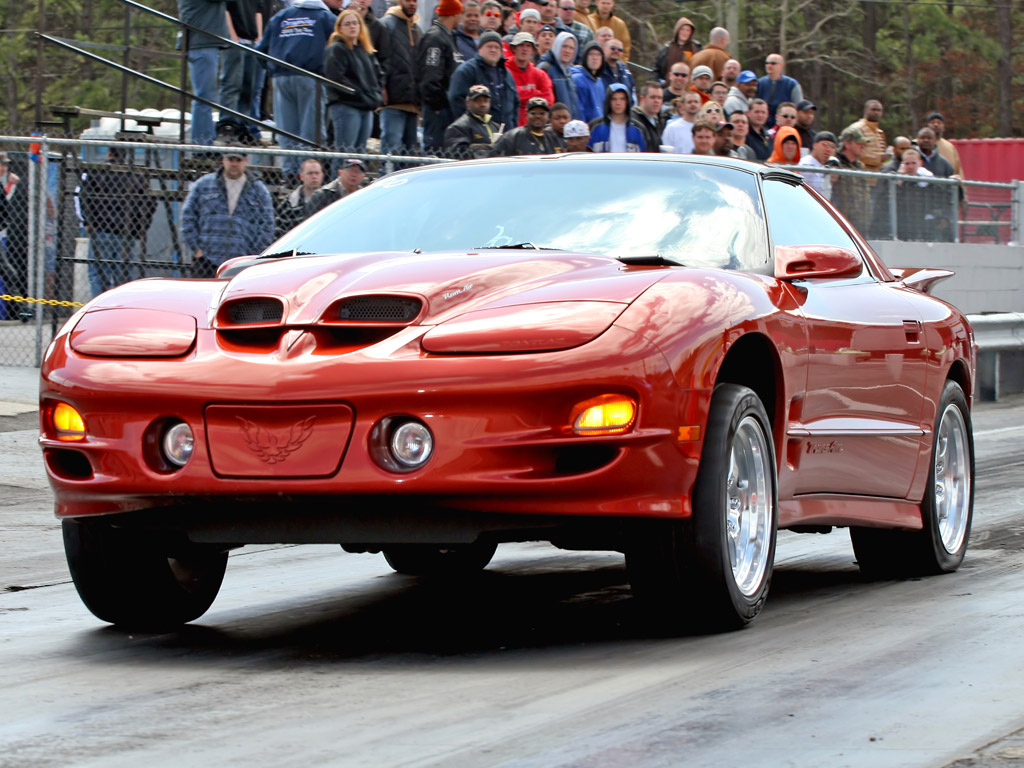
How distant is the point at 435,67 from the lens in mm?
16062

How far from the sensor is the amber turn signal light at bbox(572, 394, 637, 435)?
488 centimetres

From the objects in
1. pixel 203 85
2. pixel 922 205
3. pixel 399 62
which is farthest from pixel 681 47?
pixel 203 85

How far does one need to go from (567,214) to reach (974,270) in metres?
13.1

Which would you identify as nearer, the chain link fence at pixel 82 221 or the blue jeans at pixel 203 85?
the chain link fence at pixel 82 221

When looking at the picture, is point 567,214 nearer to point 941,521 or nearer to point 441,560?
point 441,560

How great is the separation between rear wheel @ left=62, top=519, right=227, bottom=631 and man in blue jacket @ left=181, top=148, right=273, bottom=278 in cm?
771

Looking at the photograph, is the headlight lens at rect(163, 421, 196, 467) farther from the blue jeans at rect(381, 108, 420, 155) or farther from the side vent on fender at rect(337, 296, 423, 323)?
the blue jeans at rect(381, 108, 420, 155)

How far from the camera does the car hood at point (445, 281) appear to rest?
509cm

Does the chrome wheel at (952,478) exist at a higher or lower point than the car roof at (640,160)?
lower

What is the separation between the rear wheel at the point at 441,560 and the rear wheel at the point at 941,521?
150 cm

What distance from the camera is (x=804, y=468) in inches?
238

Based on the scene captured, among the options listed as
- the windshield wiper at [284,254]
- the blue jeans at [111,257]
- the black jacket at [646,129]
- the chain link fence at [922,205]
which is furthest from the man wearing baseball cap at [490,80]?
the windshield wiper at [284,254]

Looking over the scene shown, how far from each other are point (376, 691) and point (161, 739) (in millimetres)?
694

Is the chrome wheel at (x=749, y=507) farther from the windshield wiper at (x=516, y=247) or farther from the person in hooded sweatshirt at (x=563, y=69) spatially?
the person in hooded sweatshirt at (x=563, y=69)
